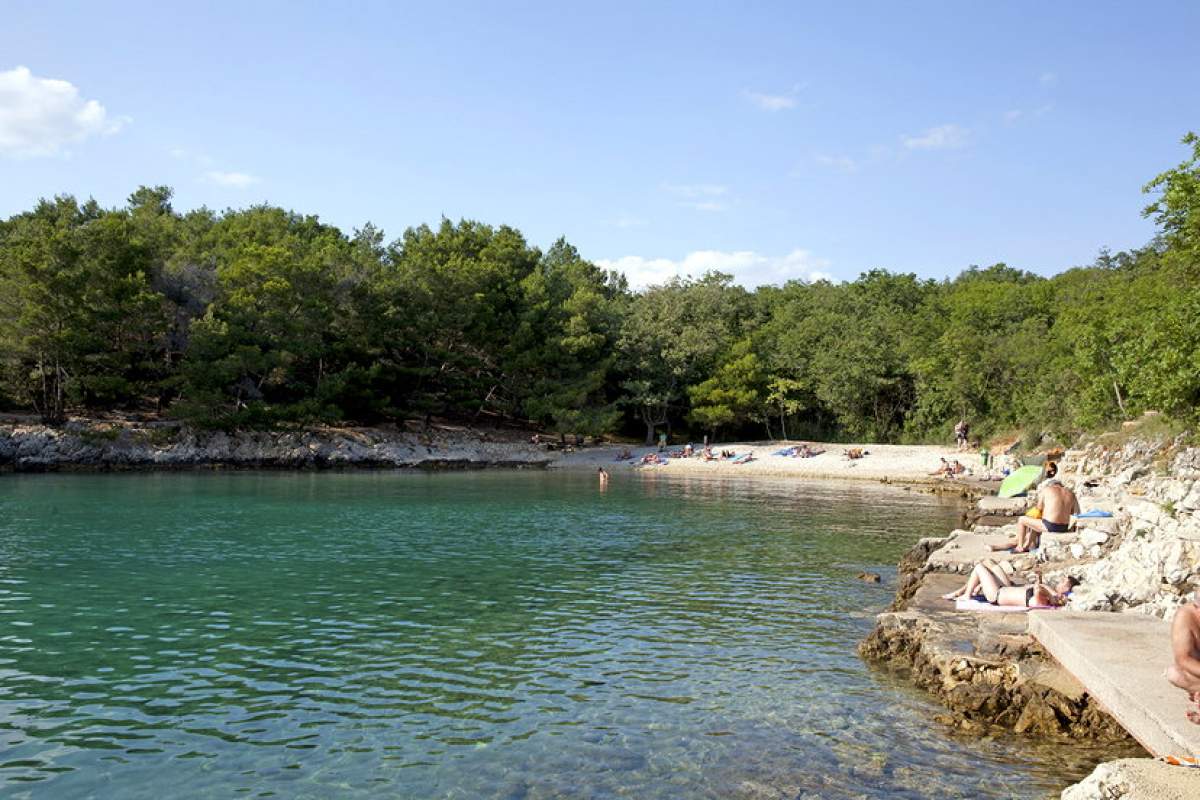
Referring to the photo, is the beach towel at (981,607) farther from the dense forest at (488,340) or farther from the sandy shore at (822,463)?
the sandy shore at (822,463)

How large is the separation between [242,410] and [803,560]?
38.7 metres

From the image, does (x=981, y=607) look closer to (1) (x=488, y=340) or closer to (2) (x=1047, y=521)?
(2) (x=1047, y=521)

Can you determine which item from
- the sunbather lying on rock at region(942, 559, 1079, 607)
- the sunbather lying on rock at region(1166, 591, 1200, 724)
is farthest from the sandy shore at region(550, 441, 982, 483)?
the sunbather lying on rock at region(1166, 591, 1200, 724)

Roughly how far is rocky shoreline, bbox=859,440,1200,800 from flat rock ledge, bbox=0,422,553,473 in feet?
127

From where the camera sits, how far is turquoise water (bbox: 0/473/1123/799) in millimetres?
7719

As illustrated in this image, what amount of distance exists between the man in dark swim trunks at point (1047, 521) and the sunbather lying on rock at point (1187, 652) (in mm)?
8618

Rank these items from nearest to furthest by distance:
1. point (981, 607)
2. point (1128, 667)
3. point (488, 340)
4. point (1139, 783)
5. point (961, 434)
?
1. point (1139, 783)
2. point (1128, 667)
3. point (981, 607)
4. point (961, 434)
5. point (488, 340)

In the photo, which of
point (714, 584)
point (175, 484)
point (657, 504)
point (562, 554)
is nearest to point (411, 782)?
point (714, 584)

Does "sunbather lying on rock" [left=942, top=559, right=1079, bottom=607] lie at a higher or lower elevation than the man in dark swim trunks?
lower

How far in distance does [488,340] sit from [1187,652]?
173 ft

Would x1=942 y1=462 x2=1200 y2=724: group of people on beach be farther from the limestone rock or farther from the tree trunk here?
the tree trunk

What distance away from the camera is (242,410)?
1923 inches

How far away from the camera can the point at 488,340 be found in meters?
58.0

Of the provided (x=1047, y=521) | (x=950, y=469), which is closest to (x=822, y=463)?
(x=950, y=469)
